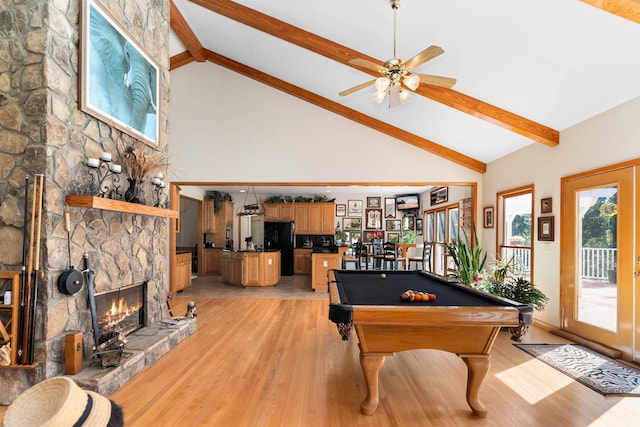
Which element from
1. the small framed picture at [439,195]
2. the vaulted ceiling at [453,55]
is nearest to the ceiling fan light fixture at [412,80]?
the vaulted ceiling at [453,55]

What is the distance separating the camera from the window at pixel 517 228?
203 inches

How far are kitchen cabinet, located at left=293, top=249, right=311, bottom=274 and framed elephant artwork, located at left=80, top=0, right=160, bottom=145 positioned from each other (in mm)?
6387

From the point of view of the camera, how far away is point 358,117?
20.6 feet

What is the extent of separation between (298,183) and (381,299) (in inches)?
164

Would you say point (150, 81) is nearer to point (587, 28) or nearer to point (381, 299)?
point (381, 299)

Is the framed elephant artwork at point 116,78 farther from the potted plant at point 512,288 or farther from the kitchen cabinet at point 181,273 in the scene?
the potted plant at point 512,288

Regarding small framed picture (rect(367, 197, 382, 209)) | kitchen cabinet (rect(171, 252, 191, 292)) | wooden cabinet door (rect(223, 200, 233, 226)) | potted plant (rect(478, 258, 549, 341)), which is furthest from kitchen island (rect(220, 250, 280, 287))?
potted plant (rect(478, 258, 549, 341))

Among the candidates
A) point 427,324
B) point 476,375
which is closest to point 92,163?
point 427,324

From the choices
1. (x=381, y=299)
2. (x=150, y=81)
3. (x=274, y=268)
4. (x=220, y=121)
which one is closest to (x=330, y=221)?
(x=274, y=268)

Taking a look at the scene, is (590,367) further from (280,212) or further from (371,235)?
(280,212)

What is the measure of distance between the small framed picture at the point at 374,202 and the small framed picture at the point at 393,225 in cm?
59

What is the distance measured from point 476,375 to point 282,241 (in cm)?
784

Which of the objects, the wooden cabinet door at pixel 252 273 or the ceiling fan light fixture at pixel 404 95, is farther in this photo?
the wooden cabinet door at pixel 252 273

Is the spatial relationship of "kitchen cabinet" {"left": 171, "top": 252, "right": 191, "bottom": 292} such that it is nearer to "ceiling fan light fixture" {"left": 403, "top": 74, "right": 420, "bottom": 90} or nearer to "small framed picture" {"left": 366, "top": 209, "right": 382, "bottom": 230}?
"small framed picture" {"left": 366, "top": 209, "right": 382, "bottom": 230}
